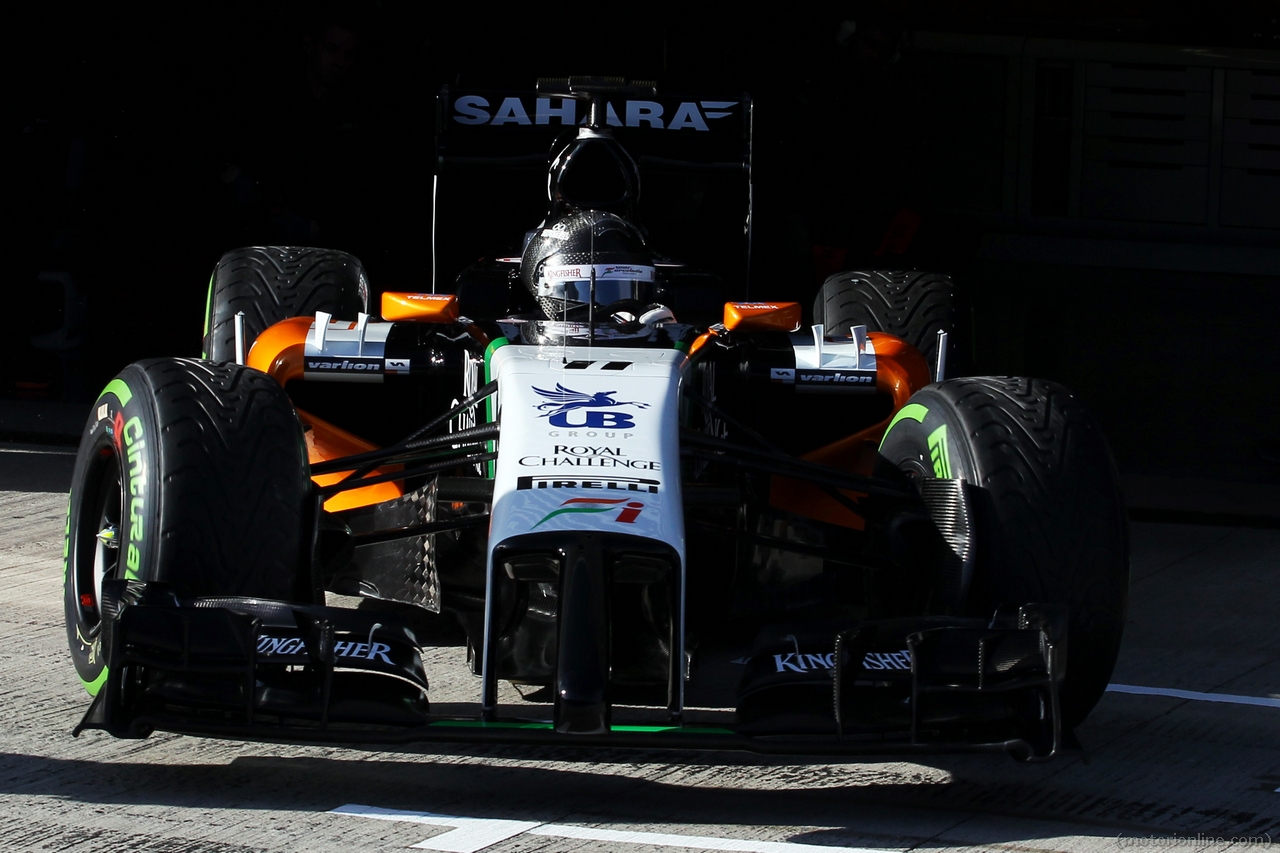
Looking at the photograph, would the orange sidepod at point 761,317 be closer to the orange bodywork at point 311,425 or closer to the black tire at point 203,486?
the orange bodywork at point 311,425

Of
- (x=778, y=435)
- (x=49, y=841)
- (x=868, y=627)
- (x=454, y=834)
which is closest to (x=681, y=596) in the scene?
(x=868, y=627)

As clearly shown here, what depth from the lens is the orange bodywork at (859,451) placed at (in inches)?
221

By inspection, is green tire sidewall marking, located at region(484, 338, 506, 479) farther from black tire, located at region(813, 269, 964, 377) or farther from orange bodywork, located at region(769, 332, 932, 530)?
black tire, located at region(813, 269, 964, 377)

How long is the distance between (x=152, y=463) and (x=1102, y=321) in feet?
26.2

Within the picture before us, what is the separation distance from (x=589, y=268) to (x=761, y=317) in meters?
0.54

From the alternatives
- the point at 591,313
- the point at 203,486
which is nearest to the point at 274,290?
the point at 591,313

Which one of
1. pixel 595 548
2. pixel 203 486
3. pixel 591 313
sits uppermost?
pixel 591 313

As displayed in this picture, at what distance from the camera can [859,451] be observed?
5.83 metres

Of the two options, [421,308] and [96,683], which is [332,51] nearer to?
[421,308]

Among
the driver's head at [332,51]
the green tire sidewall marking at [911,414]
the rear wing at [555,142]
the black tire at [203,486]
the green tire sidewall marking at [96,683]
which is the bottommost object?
the green tire sidewall marking at [96,683]

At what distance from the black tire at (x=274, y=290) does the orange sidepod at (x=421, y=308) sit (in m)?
1.22

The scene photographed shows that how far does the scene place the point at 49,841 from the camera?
3594 millimetres

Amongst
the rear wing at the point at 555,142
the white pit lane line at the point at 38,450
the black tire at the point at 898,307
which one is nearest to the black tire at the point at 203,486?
the rear wing at the point at 555,142

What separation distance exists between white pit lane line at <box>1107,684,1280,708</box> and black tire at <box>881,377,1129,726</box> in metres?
0.82
